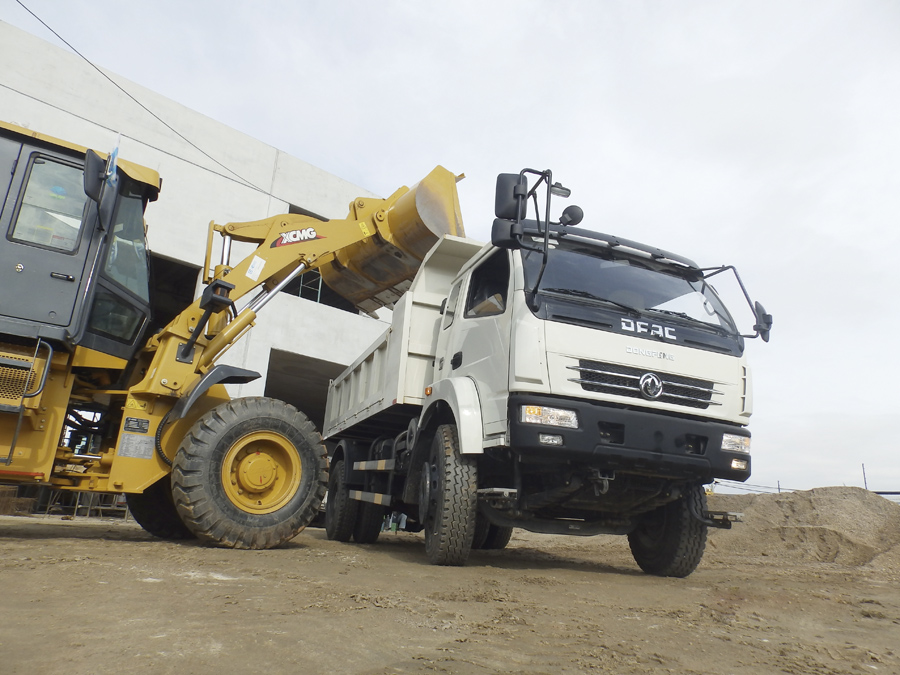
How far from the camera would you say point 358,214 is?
7.19m

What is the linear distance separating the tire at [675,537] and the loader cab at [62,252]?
5.00 meters

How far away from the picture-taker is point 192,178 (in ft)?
42.6

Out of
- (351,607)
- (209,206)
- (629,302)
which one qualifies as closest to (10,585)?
(351,607)

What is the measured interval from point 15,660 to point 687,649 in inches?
94.4

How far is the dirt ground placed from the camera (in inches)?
86.0

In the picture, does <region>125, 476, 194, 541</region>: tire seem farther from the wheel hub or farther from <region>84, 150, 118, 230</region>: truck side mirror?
<region>84, 150, 118, 230</region>: truck side mirror

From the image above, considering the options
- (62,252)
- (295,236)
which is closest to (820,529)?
(295,236)

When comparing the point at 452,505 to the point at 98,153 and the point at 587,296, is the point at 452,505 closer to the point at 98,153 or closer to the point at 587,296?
the point at 587,296

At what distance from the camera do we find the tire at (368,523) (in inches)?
310

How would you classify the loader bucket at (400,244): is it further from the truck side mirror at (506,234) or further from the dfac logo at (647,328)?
the dfac logo at (647,328)

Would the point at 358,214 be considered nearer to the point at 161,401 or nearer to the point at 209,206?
the point at 161,401

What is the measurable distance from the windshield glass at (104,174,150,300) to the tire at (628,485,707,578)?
5139mm

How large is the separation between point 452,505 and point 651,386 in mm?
1663

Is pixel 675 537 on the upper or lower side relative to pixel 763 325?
lower
